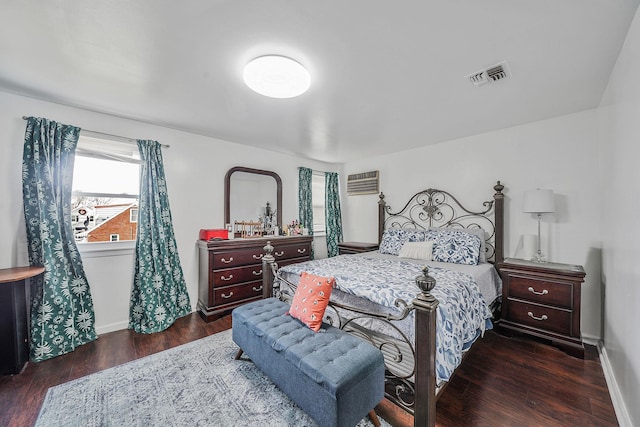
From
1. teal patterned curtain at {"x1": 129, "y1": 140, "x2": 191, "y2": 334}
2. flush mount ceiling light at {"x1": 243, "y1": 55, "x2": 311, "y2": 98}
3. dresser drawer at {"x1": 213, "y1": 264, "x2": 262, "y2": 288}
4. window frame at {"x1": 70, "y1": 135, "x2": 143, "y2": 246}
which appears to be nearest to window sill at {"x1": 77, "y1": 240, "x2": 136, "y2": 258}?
window frame at {"x1": 70, "y1": 135, "x2": 143, "y2": 246}

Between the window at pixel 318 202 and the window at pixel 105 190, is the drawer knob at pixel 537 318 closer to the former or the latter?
the window at pixel 318 202

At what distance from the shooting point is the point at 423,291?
1.45 metres

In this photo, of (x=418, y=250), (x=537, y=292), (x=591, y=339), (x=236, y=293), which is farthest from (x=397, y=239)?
(x=236, y=293)

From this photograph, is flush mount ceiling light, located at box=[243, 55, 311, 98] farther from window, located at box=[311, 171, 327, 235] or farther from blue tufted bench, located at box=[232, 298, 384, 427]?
window, located at box=[311, 171, 327, 235]

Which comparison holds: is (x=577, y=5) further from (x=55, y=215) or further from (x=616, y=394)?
(x=55, y=215)

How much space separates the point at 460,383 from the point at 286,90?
274cm

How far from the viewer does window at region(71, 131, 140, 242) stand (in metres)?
2.73

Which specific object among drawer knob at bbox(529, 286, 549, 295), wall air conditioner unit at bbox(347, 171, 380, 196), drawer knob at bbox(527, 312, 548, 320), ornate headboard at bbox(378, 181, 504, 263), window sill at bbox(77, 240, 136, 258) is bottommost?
drawer knob at bbox(527, 312, 548, 320)

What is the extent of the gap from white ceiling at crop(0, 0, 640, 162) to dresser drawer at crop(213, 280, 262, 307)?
217 centimetres

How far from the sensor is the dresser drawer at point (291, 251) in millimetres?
3841

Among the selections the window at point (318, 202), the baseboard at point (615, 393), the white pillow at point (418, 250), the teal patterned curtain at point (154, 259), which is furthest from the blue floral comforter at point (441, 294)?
the window at point (318, 202)

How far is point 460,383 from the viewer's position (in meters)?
1.99

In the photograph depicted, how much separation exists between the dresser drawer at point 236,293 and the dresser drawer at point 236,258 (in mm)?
295

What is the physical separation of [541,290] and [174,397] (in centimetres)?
349
